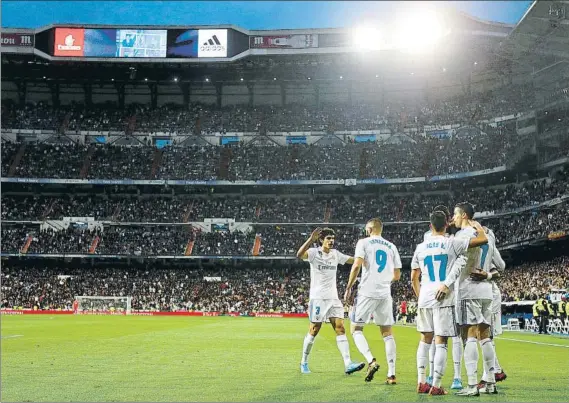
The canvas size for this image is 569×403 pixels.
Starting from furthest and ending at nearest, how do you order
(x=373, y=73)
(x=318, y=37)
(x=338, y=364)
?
(x=373, y=73), (x=318, y=37), (x=338, y=364)

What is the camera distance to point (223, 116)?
3110 inches

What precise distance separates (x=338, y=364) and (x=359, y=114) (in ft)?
211

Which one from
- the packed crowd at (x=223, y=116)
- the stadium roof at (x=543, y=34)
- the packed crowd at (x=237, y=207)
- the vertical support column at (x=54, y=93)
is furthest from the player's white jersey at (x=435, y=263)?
the vertical support column at (x=54, y=93)

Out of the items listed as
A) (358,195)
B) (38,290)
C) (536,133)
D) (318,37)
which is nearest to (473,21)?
(536,133)

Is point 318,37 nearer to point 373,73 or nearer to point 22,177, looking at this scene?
point 373,73

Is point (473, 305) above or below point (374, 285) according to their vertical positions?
below

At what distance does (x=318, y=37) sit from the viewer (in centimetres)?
6938

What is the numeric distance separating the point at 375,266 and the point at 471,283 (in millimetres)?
Result: 1716

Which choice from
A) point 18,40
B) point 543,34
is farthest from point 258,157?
point 543,34

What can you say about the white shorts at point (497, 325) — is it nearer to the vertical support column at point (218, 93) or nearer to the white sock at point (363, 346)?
the white sock at point (363, 346)

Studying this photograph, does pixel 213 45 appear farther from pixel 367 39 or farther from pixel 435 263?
pixel 435 263

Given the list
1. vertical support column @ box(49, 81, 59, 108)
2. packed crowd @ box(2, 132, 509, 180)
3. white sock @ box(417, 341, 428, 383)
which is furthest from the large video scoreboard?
A: white sock @ box(417, 341, 428, 383)

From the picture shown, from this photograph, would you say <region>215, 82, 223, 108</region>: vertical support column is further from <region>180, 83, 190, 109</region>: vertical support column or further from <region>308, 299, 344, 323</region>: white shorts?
<region>308, 299, 344, 323</region>: white shorts

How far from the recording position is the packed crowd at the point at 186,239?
221 ft
